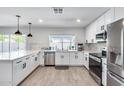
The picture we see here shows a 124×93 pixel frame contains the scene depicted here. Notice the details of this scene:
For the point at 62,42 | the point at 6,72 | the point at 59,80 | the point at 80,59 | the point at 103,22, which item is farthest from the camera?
the point at 62,42

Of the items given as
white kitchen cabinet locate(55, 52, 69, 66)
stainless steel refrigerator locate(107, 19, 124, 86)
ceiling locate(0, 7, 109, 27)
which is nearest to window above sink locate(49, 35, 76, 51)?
white kitchen cabinet locate(55, 52, 69, 66)

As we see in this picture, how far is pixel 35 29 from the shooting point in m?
8.51

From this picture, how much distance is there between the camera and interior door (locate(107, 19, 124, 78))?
2396 mm

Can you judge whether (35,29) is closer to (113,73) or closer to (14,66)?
(14,66)

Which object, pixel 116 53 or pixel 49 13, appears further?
pixel 49 13

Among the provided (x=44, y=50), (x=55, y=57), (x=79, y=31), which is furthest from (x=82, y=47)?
(x=44, y=50)

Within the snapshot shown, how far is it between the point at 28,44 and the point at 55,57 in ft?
6.75

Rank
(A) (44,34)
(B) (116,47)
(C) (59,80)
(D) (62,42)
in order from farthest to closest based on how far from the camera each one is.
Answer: (D) (62,42)
(A) (44,34)
(C) (59,80)
(B) (116,47)

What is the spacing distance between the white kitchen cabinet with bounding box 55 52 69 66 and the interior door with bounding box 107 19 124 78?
484 cm

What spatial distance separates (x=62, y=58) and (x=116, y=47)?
5367mm

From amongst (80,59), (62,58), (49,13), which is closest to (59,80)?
(49,13)

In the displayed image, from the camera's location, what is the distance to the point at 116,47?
102 inches

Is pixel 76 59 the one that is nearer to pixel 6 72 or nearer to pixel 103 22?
pixel 103 22
